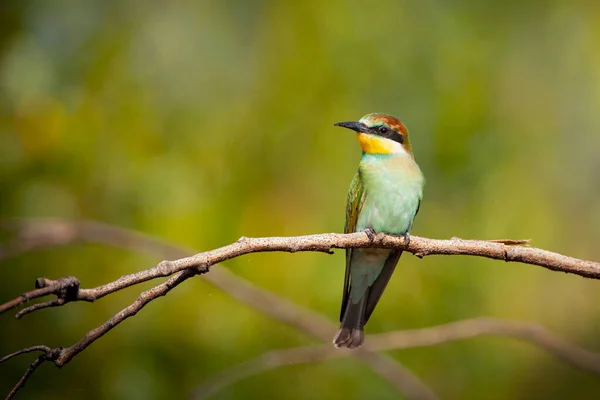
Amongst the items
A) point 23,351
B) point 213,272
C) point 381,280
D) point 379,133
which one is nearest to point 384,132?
point 379,133

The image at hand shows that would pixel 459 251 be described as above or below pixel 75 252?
above

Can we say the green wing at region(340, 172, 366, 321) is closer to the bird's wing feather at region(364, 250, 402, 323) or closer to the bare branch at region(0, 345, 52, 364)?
the bird's wing feather at region(364, 250, 402, 323)

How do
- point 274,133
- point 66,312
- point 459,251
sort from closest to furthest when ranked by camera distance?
point 459,251, point 66,312, point 274,133

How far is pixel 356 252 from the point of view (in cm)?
283

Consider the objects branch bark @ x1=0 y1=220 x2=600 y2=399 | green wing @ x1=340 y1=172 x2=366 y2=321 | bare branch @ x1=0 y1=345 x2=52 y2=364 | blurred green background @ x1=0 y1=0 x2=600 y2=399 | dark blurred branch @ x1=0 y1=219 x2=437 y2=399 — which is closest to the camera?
bare branch @ x1=0 y1=345 x2=52 y2=364

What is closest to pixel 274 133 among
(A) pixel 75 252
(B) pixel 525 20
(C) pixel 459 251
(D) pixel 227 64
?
(D) pixel 227 64

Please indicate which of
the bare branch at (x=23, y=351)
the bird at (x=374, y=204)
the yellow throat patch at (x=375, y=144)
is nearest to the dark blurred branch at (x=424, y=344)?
the bird at (x=374, y=204)

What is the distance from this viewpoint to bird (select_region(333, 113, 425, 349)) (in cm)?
270

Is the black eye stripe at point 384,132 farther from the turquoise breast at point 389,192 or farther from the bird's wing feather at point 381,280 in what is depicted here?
the bird's wing feather at point 381,280

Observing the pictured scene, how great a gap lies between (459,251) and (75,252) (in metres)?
2.17

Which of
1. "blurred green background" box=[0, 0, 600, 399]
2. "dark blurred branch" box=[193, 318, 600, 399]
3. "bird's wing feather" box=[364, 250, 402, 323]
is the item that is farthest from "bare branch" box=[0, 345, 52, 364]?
"blurred green background" box=[0, 0, 600, 399]

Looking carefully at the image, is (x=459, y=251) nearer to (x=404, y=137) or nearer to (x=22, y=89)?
(x=404, y=137)

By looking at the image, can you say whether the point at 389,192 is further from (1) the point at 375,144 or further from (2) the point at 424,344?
(2) the point at 424,344

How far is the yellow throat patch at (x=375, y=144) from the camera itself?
2797 millimetres
